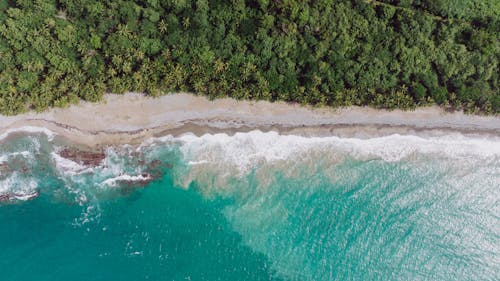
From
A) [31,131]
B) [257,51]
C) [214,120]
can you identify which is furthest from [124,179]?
[257,51]

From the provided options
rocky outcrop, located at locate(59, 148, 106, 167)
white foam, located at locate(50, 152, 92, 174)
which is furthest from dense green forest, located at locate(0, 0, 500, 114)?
white foam, located at locate(50, 152, 92, 174)

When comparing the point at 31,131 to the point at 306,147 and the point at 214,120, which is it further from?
the point at 306,147

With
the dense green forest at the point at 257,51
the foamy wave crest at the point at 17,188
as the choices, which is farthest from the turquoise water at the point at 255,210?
the dense green forest at the point at 257,51

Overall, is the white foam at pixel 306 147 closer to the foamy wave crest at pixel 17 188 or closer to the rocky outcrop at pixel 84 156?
the rocky outcrop at pixel 84 156

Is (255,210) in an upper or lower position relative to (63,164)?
lower

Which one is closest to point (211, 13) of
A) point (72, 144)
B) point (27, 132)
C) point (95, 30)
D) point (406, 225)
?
point (95, 30)

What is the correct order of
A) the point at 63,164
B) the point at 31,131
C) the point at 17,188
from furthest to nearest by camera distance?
1. the point at 63,164
2. the point at 31,131
3. the point at 17,188
